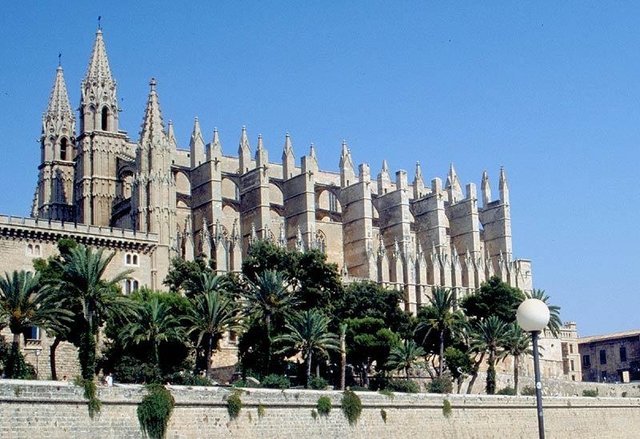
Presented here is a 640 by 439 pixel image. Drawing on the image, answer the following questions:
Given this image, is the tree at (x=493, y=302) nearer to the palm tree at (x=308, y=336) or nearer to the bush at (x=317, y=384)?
the palm tree at (x=308, y=336)

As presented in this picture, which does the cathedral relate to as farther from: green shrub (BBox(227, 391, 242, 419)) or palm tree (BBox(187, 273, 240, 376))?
green shrub (BBox(227, 391, 242, 419))

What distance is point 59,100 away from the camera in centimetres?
7150

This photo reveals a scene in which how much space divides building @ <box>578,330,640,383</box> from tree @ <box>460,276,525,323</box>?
30669 mm

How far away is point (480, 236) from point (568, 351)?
54.5 feet

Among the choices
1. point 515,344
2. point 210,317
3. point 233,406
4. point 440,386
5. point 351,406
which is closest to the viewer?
point 233,406

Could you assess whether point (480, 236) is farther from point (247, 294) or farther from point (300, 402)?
point (300, 402)

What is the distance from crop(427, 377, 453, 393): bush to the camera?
49094mm

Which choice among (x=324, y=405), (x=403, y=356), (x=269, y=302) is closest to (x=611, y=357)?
(x=403, y=356)

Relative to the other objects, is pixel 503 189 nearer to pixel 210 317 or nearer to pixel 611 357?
pixel 611 357

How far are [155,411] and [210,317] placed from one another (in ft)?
49.5

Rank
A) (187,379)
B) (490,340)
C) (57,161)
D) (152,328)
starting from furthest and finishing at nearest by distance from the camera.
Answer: (57,161), (490,340), (152,328), (187,379)

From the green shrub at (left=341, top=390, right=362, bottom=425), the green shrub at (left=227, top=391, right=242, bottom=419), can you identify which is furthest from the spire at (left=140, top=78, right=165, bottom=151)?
the green shrub at (left=227, top=391, right=242, bottom=419)

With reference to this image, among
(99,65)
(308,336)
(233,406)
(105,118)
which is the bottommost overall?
(233,406)

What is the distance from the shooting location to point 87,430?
28.4m
